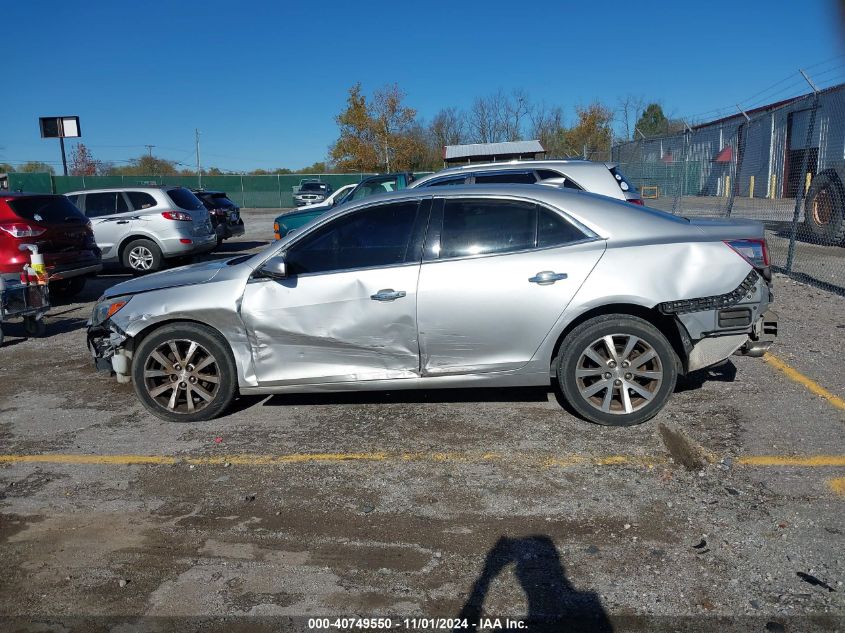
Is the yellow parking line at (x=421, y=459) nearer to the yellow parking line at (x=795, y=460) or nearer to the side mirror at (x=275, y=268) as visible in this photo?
the yellow parking line at (x=795, y=460)

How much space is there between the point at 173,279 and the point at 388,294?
1.79 m

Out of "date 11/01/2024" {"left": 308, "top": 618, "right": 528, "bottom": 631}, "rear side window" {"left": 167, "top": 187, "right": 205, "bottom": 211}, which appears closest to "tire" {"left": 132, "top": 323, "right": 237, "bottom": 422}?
"date 11/01/2024" {"left": 308, "top": 618, "right": 528, "bottom": 631}

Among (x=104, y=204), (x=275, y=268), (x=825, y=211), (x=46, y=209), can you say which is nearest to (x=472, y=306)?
(x=275, y=268)

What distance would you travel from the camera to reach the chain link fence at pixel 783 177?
11.1m

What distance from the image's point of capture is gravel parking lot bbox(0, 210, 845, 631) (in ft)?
10.1

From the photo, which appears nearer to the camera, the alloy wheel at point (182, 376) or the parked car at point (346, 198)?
the alloy wheel at point (182, 376)

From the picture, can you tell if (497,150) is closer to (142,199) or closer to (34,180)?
(142,199)

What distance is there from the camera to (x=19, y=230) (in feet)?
32.0

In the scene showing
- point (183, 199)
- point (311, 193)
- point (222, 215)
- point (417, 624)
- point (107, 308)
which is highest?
point (183, 199)

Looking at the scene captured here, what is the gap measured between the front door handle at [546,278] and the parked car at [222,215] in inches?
579

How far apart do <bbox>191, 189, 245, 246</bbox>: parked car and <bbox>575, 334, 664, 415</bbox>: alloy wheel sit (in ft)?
48.9

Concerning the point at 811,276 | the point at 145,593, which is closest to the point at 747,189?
the point at 811,276

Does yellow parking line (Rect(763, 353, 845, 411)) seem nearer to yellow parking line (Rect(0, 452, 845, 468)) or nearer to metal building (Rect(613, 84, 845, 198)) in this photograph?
yellow parking line (Rect(0, 452, 845, 468))

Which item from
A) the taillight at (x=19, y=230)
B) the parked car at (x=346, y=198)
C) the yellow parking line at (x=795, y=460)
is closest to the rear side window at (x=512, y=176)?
the parked car at (x=346, y=198)
